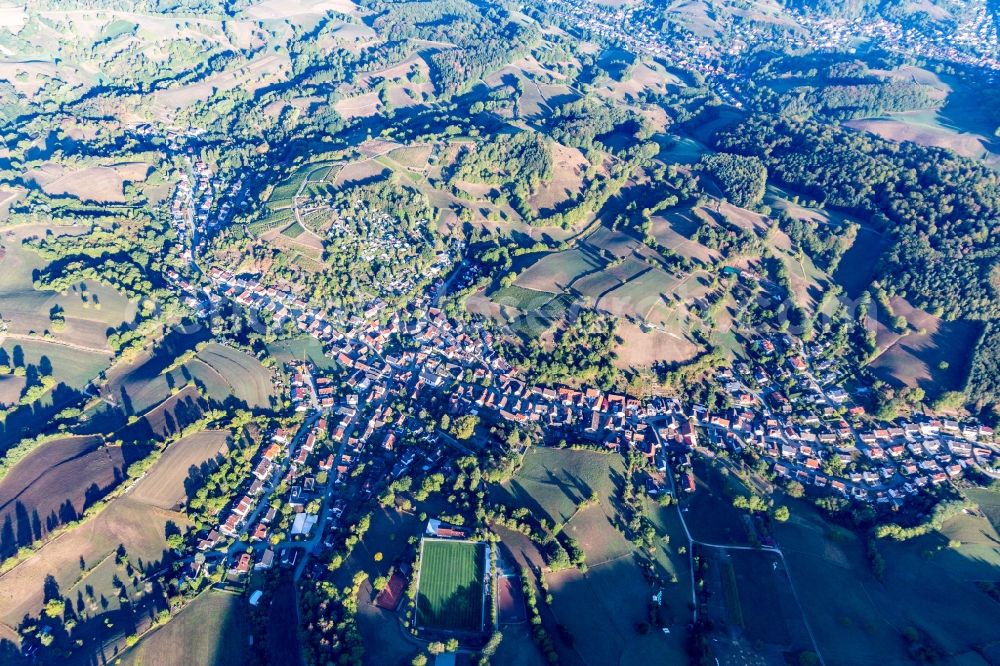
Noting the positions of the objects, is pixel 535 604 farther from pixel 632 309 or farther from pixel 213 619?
pixel 632 309

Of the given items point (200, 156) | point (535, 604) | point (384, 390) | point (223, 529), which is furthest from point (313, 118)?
point (535, 604)

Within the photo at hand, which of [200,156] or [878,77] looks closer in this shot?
[200,156]

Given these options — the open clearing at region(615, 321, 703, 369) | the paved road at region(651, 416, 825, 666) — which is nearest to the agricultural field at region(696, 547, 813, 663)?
the paved road at region(651, 416, 825, 666)

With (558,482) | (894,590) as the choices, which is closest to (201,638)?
(558,482)

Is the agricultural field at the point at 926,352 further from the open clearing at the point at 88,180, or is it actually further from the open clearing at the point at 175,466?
the open clearing at the point at 88,180

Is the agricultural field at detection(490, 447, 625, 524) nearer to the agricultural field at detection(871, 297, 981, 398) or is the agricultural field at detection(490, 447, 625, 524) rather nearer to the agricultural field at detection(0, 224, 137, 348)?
the agricultural field at detection(871, 297, 981, 398)

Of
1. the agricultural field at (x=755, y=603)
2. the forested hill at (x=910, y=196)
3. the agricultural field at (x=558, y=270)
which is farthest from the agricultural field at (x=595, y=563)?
the forested hill at (x=910, y=196)
